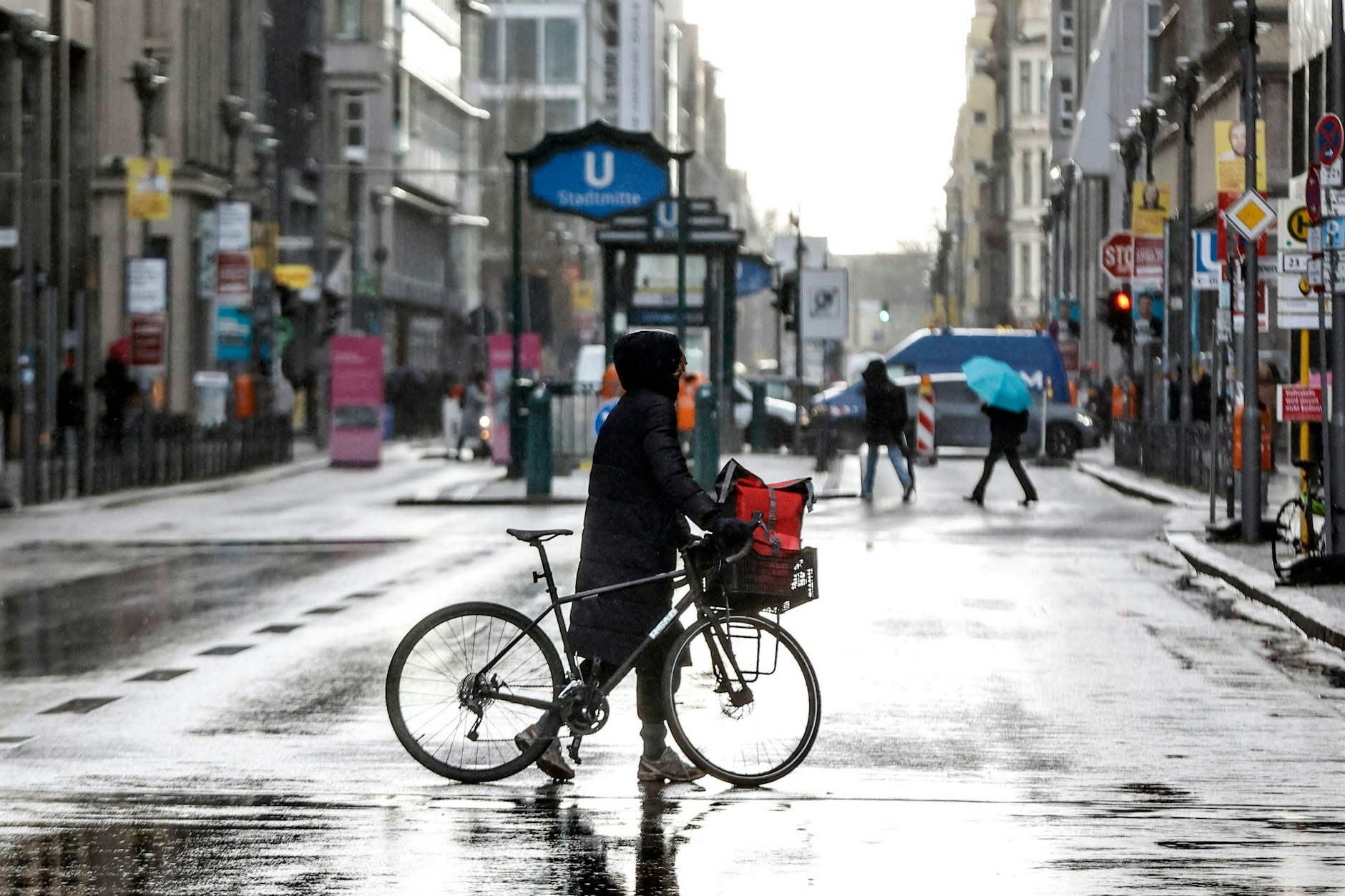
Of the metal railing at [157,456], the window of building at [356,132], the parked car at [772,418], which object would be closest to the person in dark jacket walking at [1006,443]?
the metal railing at [157,456]

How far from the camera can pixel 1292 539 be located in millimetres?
17797

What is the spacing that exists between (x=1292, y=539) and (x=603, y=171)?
1553cm

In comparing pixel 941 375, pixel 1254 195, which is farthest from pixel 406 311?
pixel 1254 195

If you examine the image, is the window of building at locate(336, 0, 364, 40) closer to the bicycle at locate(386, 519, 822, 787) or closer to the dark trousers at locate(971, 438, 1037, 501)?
the dark trousers at locate(971, 438, 1037, 501)

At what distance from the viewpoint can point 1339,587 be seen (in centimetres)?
1628

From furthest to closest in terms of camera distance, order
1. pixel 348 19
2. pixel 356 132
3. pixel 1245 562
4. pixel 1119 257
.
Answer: pixel 356 132 < pixel 348 19 < pixel 1119 257 < pixel 1245 562

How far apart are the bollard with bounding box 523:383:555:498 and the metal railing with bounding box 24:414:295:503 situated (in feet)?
18.1

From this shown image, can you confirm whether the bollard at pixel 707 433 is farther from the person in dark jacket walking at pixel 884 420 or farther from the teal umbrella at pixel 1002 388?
the teal umbrella at pixel 1002 388

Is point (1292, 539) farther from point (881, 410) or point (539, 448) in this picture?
point (539, 448)

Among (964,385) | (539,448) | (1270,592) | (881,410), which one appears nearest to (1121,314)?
(964,385)

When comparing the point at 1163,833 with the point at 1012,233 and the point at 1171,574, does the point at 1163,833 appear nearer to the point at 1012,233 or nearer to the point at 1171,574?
the point at 1171,574

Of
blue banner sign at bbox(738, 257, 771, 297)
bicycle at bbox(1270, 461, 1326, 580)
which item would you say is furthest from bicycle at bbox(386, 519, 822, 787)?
blue banner sign at bbox(738, 257, 771, 297)

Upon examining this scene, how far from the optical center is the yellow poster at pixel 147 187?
33250mm

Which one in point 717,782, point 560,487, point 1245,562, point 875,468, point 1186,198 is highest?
point 1186,198
